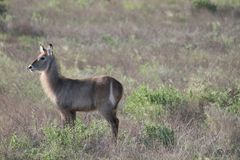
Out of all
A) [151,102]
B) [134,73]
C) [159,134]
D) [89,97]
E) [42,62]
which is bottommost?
[134,73]

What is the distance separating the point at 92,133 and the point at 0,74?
4290mm

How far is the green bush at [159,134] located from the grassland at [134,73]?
0.02 meters

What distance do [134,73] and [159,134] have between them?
491 cm

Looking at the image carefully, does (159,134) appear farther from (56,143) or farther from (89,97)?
(56,143)

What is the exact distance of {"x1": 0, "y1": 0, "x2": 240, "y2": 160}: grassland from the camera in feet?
24.8

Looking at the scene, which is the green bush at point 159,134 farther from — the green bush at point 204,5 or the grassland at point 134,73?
the green bush at point 204,5

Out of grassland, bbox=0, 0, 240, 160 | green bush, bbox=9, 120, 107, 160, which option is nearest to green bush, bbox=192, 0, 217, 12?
grassland, bbox=0, 0, 240, 160

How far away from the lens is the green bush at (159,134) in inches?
310

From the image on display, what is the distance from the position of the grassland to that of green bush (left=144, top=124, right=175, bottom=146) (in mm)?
16

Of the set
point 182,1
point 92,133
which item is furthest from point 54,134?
point 182,1

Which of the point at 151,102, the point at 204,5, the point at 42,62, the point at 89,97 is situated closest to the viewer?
the point at 89,97

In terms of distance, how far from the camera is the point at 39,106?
368 inches

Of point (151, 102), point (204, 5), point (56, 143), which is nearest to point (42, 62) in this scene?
point (56, 143)

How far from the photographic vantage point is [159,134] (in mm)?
7988
